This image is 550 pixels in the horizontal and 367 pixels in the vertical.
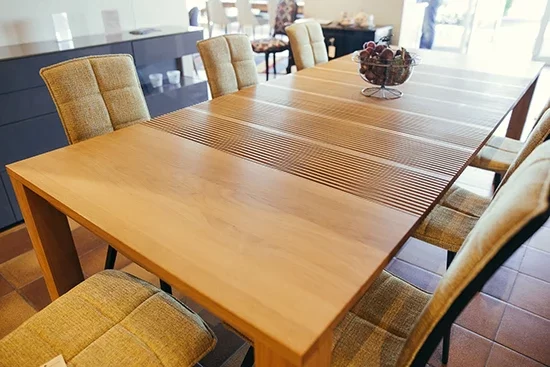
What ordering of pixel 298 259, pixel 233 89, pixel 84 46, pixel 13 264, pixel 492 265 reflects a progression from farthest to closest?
pixel 84 46, pixel 233 89, pixel 13 264, pixel 298 259, pixel 492 265

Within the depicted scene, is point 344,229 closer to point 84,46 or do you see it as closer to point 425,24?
point 84,46

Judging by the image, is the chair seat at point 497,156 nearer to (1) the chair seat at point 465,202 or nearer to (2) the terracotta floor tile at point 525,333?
(1) the chair seat at point 465,202

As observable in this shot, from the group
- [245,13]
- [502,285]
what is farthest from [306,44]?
[245,13]

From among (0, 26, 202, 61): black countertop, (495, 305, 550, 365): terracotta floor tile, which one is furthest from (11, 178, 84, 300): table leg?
(495, 305, 550, 365): terracotta floor tile

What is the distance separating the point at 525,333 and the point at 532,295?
0.88ft

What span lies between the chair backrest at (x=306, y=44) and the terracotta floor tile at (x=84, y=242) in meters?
1.58

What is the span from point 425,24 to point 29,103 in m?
5.29

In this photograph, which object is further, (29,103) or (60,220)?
(29,103)

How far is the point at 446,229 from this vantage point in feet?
4.66

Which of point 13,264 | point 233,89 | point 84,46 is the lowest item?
point 13,264

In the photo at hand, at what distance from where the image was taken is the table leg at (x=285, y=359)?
0.68m

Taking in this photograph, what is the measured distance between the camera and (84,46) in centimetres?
248

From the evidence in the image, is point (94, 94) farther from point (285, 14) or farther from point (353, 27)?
point (285, 14)

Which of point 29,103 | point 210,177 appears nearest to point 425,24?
point 29,103
